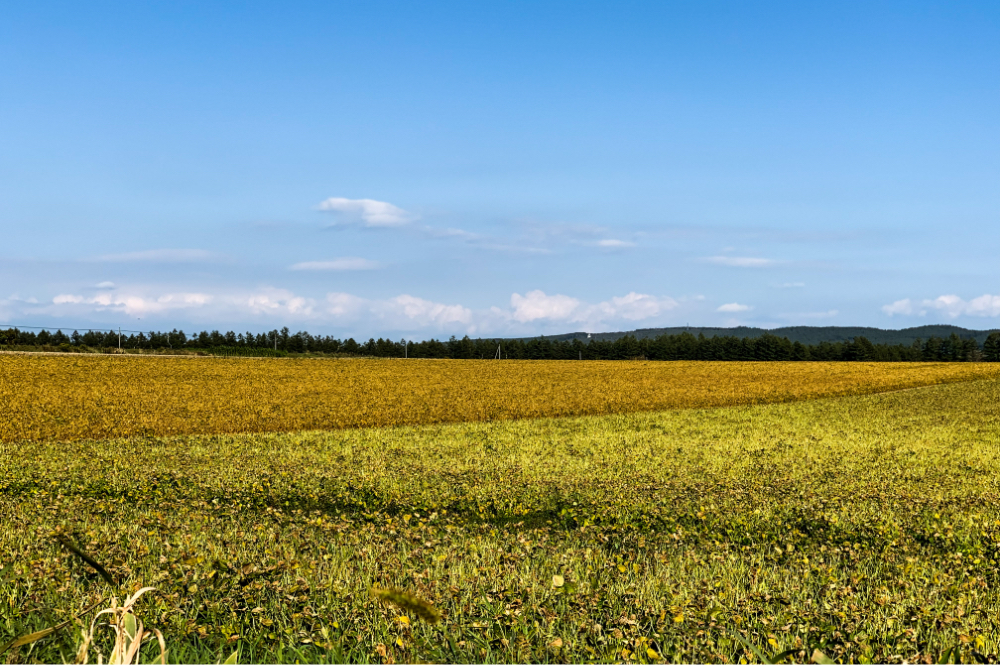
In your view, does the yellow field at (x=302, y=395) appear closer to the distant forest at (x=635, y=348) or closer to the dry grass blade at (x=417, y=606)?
the dry grass blade at (x=417, y=606)

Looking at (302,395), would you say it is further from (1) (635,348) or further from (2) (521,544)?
(1) (635,348)

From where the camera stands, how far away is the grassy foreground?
4.70 m

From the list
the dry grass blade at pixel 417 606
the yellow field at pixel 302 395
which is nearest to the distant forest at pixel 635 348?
the yellow field at pixel 302 395

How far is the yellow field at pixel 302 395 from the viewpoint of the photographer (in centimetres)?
2600

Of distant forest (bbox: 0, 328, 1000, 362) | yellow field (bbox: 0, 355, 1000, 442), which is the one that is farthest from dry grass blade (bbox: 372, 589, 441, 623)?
distant forest (bbox: 0, 328, 1000, 362)

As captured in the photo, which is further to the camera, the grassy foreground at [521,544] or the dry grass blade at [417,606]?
the grassy foreground at [521,544]

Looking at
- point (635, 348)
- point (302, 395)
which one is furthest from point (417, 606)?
point (635, 348)

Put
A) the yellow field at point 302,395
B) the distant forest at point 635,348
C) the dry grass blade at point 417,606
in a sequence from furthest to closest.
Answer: the distant forest at point 635,348 < the yellow field at point 302,395 < the dry grass blade at point 417,606

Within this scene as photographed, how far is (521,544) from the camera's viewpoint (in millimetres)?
7820

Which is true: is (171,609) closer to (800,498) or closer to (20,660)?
(20,660)

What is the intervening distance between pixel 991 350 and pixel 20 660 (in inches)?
5832

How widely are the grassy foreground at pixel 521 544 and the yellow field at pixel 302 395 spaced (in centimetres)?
780

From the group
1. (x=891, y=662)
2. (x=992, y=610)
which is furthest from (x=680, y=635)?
(x=992, y=610)

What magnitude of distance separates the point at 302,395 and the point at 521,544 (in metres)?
30.0
